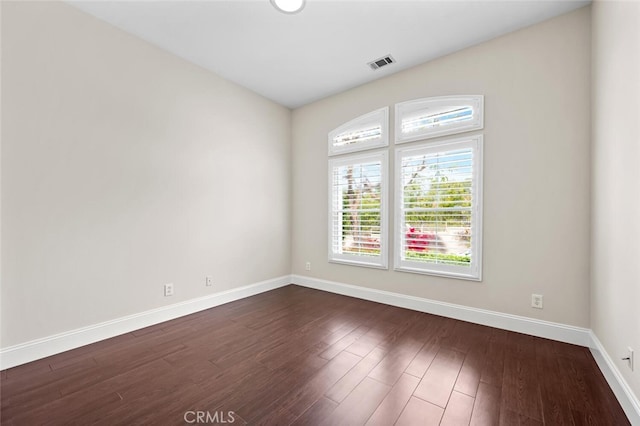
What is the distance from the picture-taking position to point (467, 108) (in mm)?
3045

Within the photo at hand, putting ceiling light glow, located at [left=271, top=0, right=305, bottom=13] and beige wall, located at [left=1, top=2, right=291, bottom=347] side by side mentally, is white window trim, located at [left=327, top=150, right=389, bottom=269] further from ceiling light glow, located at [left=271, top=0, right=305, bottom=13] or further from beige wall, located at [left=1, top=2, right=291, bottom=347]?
ceiling light glow, located at [left=271, top=0, right=305, bottom=13]

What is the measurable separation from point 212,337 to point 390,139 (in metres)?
3.13

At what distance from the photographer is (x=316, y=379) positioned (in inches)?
76.0

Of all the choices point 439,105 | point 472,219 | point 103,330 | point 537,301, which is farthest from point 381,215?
point 103,330

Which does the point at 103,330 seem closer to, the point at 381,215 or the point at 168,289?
the point at 168,289

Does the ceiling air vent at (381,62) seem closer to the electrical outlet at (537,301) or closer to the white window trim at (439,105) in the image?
the white window trim at (439,105)

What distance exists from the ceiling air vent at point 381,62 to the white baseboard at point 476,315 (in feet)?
9.63

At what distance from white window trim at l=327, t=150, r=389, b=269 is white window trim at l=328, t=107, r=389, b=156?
0.10 m

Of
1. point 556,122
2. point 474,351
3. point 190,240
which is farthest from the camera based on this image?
point 190,240

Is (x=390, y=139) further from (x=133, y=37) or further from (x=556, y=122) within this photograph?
(x=133, y=37)

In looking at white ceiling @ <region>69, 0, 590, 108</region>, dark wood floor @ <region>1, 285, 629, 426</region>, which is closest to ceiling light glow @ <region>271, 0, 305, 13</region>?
white ceiling @ <region>69, 0, 590, 108</region>

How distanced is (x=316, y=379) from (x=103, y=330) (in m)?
2.15

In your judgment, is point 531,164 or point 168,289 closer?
point 531,164

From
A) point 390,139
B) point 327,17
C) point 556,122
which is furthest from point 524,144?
point 327,17
